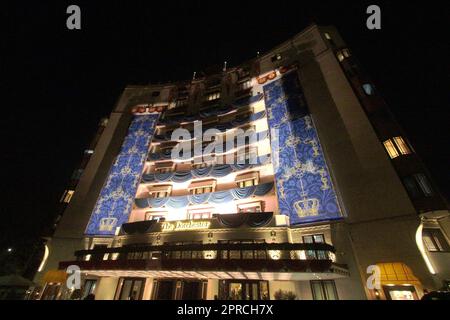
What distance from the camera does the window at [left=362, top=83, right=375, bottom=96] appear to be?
2352 cm

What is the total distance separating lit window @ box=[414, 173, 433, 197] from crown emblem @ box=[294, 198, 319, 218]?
777 cm

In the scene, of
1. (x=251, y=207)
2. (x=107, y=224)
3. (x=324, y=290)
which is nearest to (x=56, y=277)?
(x=107, y=224)

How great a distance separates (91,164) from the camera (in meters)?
33.0

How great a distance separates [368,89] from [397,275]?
1812cm

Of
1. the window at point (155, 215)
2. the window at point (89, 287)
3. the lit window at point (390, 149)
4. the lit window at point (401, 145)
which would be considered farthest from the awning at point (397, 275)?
the window at point (89, 287)

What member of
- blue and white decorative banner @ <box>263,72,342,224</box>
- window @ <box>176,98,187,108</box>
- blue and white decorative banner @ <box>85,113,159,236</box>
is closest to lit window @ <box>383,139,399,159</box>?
blue and white decorative banner @ <box>263,72,342,224</box>

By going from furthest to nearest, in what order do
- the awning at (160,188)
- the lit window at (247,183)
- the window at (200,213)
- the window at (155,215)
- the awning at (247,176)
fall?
the awning at (160,188) < the window at (155,215) < the awning at (247,176) < the lit window at (247,183) < the window at (200,213)

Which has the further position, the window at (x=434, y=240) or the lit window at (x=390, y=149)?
the lit window at (x=390, y=149)

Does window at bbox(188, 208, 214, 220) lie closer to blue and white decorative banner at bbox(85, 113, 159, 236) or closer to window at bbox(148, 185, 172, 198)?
window at bbox(148, 185, 172, 198)

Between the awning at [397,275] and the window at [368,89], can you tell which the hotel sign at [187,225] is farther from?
the window at [368,89]

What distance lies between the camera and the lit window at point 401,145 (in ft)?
63.6

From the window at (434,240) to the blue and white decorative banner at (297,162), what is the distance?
580 cm

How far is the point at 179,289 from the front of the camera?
68.8 feet
